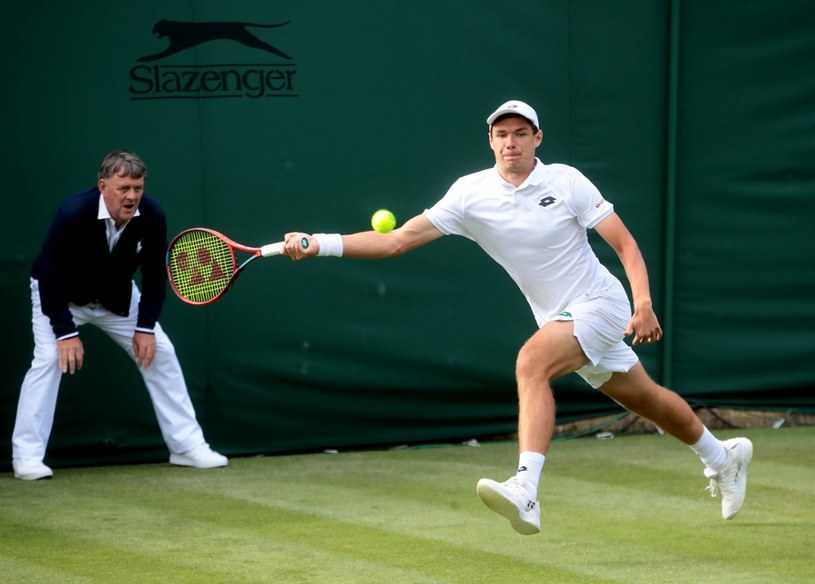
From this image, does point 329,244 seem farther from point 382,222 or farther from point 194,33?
point 194,33

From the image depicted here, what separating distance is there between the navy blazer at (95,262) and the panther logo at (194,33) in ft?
3.24

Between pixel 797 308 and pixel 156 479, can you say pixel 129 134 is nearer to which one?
pixel 156 479

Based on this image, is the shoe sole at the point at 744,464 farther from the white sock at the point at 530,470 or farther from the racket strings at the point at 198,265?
the racket strings at the point at 198,265

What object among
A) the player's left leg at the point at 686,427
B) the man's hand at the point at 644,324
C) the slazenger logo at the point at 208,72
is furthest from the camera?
the slazenger logo at the point at 208,72

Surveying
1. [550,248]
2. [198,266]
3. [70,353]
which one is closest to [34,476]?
[70,353]

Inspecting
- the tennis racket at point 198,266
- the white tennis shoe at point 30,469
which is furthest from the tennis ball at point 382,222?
the white tennis shoe at point 30,469

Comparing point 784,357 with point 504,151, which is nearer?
point 504,151

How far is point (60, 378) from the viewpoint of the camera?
7.16 metres

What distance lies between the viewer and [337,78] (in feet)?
25.7

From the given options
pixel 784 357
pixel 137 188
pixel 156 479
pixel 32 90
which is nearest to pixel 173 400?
pixel 156 479

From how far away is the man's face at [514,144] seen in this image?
17.5 ft

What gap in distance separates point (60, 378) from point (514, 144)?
2.91 m

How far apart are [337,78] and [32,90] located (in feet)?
5.20

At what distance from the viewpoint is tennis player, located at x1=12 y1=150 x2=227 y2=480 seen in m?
6.78
